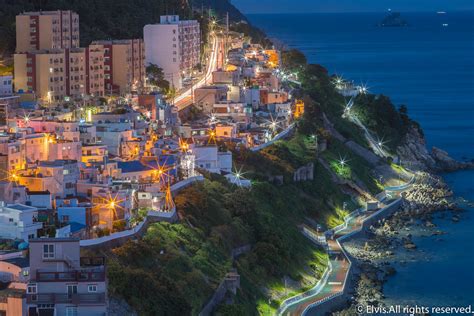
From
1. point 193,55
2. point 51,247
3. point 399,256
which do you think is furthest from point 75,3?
point 51,247

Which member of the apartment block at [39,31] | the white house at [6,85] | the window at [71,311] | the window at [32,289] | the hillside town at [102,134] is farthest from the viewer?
the apartment block at [39,31]

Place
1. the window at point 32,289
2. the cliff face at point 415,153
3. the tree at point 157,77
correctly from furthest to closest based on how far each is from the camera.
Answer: the cliff face at point 415,153 < the tree at point 157,77 < the window at point 32,289

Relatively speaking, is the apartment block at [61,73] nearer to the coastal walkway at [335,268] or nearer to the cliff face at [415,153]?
the coastal walkway at [335,268]

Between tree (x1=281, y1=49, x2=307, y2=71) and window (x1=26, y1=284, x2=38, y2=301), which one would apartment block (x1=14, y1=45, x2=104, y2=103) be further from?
window (x1=26, y1=284, x2=38, y2=301)

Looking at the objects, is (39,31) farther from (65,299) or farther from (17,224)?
(65,299)

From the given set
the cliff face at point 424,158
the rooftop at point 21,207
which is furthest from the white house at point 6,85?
the cliff face at point 424,158

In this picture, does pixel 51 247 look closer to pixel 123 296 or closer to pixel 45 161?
pixel 123 296

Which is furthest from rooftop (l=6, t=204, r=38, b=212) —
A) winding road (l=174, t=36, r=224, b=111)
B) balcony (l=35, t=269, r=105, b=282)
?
winding road (l=174, t=36, r=224, b=111)
